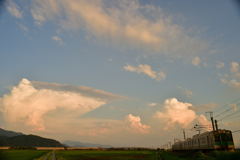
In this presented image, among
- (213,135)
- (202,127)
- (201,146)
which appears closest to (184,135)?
(202,127)

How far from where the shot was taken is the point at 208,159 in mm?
29406

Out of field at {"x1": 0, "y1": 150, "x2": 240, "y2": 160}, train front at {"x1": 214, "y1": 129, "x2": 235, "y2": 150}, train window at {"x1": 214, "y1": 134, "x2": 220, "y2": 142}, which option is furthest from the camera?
train window at {"x1": 214, "y1": 134, "x2": 220, "y2": 142}

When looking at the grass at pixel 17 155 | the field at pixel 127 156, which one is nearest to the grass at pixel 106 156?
the field at pixel 127 156

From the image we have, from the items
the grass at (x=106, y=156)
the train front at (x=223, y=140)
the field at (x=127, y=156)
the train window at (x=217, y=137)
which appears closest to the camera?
the field at (x=127, y=156)

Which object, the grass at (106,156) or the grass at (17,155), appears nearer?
the grass at (17,155)

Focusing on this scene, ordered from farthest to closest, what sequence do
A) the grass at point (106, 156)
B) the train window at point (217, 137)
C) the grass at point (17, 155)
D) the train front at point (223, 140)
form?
1. the grass at point (106, 156)
2. the grass at point (17, 155)
3. the train window at point (217, 137)
4. the train front at point (223, 140)

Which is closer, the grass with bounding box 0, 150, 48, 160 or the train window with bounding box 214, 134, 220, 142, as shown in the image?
the train window with bounding box 214, 134, 220, 142

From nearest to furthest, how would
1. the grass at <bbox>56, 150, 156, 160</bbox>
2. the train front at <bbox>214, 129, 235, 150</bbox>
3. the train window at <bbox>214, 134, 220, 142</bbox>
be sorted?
the train front at <bbox>214, 129, 235, 150</bbox> < the train window at <bbox>214, 134, 220, 142</bbox> < the grass at <bbox>56, 150, 156, 160</bbox>

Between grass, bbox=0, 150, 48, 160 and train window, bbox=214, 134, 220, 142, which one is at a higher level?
train window, bbox=214, 134, 220, 142

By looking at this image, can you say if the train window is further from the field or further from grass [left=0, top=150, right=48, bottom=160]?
grass [left=0, top=150, right=48, bottom=160]

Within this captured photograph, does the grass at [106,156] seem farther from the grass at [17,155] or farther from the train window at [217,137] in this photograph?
the train window at [217,137]

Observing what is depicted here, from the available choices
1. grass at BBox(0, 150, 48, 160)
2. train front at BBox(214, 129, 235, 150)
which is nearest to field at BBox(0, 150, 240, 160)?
grass at BBox(0, 150, 48, 160)

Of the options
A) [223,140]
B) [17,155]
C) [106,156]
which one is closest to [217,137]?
[223,140]

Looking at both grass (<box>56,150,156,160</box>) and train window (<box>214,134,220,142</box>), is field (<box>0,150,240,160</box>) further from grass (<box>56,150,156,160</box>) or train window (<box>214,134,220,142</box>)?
train window (<box>214,134,220,142</box>)
